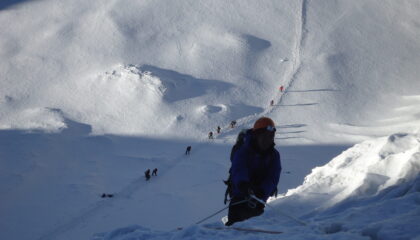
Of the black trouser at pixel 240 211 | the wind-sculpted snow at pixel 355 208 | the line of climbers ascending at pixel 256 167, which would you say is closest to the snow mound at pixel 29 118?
the wind-sculpted snow at pixel 355 208

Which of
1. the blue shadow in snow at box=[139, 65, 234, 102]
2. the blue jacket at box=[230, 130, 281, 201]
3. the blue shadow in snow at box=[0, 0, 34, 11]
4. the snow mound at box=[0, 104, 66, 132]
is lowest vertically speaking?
the blue jacket at box=[230, 130, 281, 201]

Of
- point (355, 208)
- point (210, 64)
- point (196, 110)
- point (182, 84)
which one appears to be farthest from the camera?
point (210, 64)

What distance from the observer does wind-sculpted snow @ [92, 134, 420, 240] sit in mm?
5393

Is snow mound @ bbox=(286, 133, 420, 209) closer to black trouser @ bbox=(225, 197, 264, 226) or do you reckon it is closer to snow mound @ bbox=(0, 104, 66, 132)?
black trouser @ bbox=(225, 197, 264, 226)

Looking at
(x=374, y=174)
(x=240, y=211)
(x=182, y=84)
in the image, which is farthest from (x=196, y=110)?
(x=240, y=211)

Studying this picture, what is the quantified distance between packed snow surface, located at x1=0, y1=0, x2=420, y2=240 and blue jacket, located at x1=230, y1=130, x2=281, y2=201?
702 mm

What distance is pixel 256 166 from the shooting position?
594cm

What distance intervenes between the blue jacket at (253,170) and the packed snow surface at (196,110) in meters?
0.70

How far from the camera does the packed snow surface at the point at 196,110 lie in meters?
8.78

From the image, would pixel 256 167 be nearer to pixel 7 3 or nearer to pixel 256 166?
Result: pixel 256 166

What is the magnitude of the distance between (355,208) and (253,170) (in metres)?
2.11

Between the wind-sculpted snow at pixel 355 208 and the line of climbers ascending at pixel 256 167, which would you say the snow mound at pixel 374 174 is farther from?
the line of climbers ascending at pixel 256 167

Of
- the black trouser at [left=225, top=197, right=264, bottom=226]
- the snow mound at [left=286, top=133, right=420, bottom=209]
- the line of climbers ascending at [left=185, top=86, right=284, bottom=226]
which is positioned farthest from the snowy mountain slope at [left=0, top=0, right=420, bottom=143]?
the line of climbers ascending at [left=185, top=86, right=284, bottom=226]

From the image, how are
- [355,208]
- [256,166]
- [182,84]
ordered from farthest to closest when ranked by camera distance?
[182,84]
[355,208]
[256,166]
